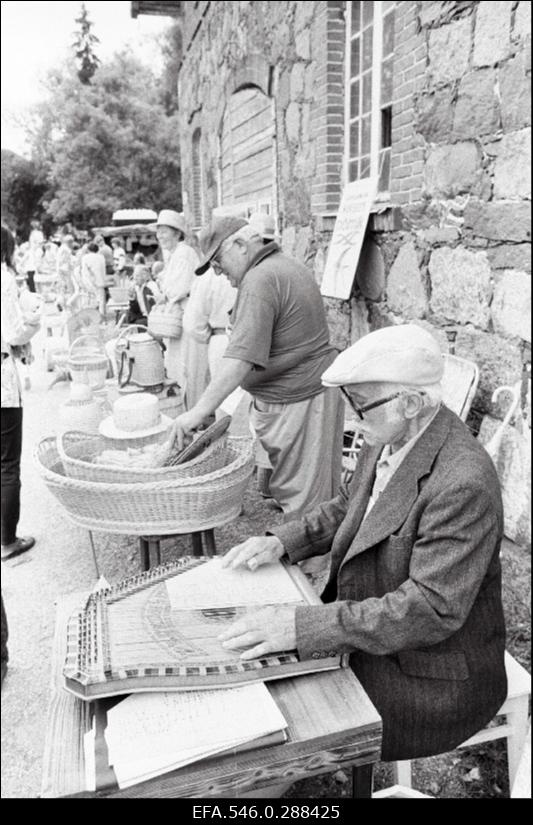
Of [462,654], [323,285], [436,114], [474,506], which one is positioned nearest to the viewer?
[474,506]

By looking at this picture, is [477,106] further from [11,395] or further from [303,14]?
[303,14]

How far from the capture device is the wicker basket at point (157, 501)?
2.49 m

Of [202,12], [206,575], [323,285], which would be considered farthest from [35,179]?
[206,575]

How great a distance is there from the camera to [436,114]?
3354 millimetres

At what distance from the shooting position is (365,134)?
16.0ft

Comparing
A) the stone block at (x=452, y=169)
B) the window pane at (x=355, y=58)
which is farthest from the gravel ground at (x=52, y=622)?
the window pane at (x=355, y=58)

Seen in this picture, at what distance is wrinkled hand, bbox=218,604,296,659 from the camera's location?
54.3 inches

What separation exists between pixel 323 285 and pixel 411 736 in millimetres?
3716

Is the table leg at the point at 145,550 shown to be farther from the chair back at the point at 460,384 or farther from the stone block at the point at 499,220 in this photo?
the stone block at the point at 499,220

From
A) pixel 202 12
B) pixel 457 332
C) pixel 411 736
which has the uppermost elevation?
pixel 202 12

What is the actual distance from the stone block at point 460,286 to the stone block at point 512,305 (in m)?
0.08

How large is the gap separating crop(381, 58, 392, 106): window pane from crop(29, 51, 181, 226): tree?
18.1m

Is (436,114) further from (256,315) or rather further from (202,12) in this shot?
(202,12)

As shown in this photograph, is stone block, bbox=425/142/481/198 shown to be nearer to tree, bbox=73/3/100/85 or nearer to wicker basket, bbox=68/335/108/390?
wicker basket, bbox=68/335/108/390
